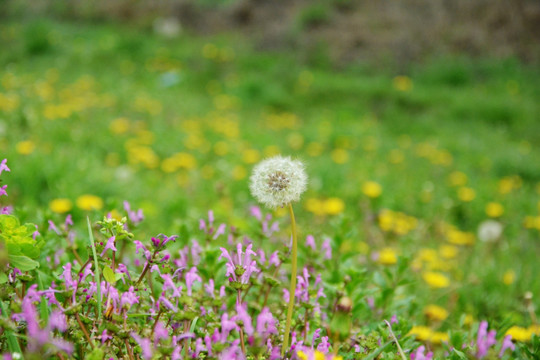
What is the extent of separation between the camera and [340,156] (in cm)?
466

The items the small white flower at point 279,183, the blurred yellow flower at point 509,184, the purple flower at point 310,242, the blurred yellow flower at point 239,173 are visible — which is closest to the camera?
the small white flower at point 279,183

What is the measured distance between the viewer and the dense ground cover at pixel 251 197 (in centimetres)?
101

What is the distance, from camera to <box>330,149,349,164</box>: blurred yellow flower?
4.52 metres

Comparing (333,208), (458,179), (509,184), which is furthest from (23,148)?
(509,184)

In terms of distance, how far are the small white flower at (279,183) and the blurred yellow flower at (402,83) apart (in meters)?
6.39

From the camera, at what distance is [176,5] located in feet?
33.2

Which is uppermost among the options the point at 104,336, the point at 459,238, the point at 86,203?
the point at 104,336

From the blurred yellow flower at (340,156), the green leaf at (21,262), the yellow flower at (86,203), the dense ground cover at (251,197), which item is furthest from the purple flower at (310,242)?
the blurred yellow flower at (340,156)

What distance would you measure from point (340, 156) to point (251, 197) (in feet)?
5.12

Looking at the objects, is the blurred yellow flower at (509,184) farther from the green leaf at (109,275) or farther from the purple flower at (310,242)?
the green leaf at (109,275)

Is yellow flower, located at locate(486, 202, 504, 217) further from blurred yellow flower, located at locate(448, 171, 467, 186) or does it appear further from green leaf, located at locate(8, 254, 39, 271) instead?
green leaf, located at locate(8, 254, 39, 271)

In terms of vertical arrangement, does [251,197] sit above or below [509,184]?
above

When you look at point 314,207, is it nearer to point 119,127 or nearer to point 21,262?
point 119,127

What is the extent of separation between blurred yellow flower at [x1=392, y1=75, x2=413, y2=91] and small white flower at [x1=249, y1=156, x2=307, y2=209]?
21.0 feet
